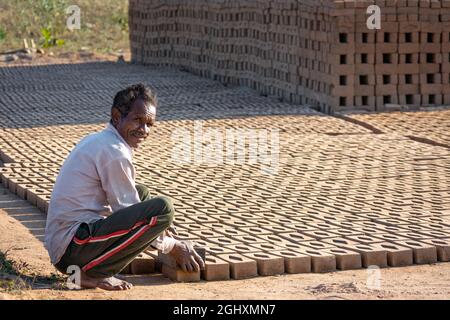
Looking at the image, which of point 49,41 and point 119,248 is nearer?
point 119,248

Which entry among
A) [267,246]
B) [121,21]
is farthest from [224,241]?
[121,21]

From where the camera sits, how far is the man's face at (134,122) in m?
5.62

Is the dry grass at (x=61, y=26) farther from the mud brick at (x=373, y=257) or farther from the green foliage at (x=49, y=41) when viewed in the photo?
the mud brick at (x=373, y=257)

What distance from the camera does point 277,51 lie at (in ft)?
46.6

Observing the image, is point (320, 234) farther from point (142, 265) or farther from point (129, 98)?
point (129, 98)

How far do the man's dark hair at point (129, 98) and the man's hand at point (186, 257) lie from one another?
0.81 metres

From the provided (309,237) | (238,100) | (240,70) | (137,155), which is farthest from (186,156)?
(240,70)

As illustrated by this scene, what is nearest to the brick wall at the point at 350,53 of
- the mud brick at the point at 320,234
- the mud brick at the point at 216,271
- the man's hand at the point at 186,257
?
the mud brick at the point at 320,234

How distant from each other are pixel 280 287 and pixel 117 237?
3.13 feet

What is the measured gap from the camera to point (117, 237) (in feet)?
18.1

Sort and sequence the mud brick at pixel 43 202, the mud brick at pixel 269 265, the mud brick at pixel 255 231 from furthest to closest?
the mud brick at pixel 43 202
the mud brick at pixel 255 231
the mud brick at pixel 269 265

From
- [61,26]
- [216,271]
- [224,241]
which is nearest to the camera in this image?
[216,271]

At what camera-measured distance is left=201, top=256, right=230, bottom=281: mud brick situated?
5988mm

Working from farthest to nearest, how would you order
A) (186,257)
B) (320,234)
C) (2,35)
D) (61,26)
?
1. (61,26)
2. (2,35)
3. (320,234)
4. (186,257)
